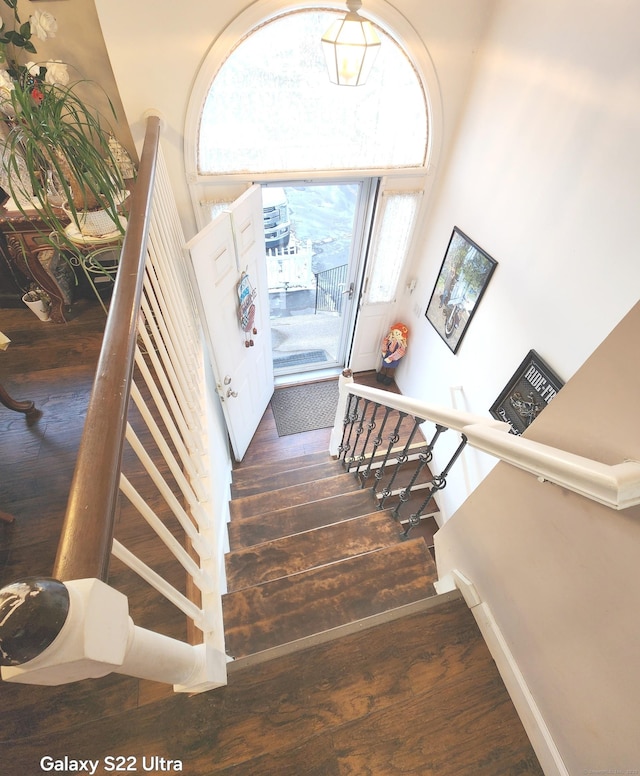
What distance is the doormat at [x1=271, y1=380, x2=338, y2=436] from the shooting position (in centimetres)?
383

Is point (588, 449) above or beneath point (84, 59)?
beneath

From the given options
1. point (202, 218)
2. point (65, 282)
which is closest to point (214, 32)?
point (202, 218)

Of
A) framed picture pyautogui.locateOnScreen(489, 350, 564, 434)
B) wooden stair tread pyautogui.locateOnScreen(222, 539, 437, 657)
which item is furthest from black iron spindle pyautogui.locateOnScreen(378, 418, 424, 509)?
framed picture pyautogui.locateOnScreen(489, 350, 564, 434)

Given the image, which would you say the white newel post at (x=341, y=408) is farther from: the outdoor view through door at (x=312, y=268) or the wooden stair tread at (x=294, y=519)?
the outdoor view through door at (x=312, y=268)

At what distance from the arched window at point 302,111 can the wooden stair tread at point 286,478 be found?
2.21 m

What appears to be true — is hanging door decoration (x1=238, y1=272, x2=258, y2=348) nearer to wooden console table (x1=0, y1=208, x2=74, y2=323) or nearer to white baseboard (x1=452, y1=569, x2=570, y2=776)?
wooden console table (x1=0, y1=208, x2=74, y2=323)

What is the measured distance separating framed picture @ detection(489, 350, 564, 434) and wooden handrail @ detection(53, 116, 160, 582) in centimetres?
199

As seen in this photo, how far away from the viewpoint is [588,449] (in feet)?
2.81

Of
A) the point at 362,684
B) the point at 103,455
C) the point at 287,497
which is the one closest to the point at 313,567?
the point at 362,684

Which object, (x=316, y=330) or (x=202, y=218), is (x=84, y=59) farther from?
(x=316, y=330)

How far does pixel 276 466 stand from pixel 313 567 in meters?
1.61

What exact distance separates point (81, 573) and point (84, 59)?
9.53 ft

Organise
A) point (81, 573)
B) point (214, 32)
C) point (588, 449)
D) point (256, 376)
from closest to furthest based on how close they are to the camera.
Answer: point (81, 573)
point (588, 449)
point (214, 32)
point (256, 376)

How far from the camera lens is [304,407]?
4.02m
